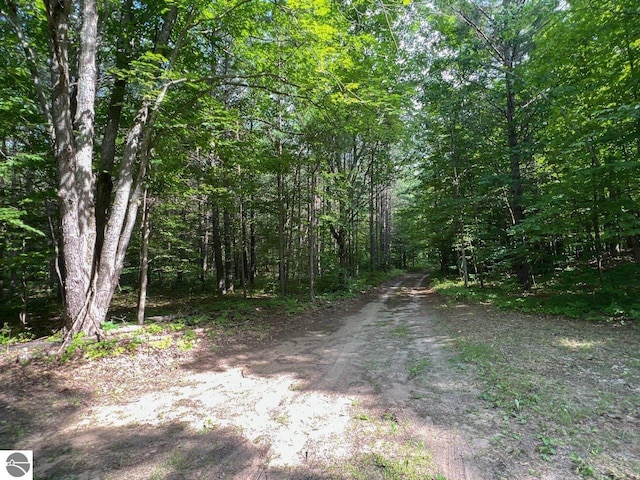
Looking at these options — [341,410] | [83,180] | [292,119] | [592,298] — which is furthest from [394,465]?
[292,119]

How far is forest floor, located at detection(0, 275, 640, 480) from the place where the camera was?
A: 2.63 meters

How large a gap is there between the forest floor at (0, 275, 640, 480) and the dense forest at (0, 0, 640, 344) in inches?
76.9

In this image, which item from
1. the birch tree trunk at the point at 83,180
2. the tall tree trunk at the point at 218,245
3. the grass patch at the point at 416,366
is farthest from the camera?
the tall tree trunk at the point at 218,245

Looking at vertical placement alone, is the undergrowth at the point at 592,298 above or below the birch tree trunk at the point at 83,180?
below

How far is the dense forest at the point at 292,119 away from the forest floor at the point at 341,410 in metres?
1.95

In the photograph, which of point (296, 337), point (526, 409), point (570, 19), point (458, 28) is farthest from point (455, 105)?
point (526, 409)

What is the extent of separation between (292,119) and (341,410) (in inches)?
397

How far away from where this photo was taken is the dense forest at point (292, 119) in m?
6.16

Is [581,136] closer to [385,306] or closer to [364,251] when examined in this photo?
[385,306]

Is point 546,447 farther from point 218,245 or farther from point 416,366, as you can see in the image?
point 218,245

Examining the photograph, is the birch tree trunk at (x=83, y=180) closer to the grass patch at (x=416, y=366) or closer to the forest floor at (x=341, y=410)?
the forest floor at (x=341, y=410)

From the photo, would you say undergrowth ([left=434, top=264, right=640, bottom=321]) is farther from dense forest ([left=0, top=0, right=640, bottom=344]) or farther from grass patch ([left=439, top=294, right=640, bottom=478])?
grass patch ([left=439, top=294, right=640, bottom=478])

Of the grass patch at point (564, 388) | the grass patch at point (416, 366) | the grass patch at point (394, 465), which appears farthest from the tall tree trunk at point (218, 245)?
the grass patch at point (394, 465)

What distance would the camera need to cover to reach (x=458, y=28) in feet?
41.7
